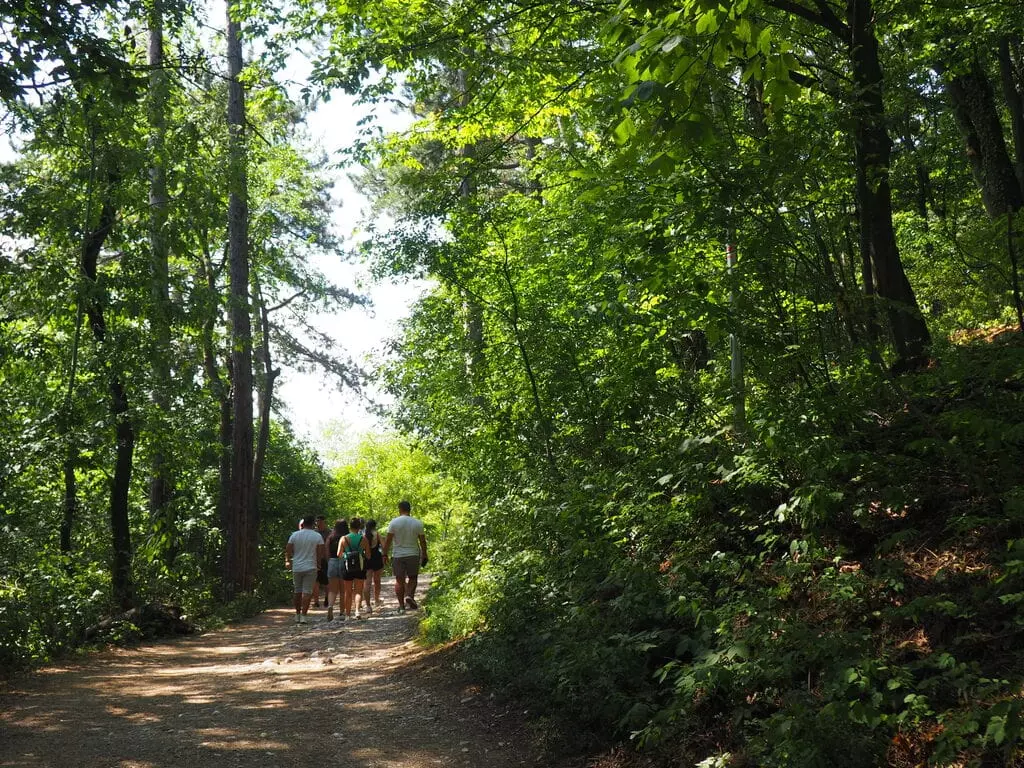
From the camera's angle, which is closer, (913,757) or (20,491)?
(913,757)

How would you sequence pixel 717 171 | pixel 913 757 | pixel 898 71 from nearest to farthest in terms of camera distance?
1. pixel 913 757
2. pixel 717 171
3. pixel 898 71

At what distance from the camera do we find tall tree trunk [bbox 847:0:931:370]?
6.77m

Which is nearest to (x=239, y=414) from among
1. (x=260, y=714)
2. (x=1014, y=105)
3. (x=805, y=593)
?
(x=260, y=714)

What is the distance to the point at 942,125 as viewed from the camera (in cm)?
1243

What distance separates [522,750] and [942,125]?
1105 centimetres

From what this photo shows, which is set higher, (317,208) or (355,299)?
(317,208)

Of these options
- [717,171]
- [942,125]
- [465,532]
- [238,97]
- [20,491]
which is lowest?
[465,532]

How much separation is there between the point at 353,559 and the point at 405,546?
4.25 feet

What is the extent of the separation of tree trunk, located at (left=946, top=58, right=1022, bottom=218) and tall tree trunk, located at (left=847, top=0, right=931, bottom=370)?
4.13 meters

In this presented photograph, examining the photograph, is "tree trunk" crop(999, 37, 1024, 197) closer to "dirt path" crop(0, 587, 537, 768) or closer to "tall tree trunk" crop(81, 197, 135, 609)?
"dirt path" crop(0, 587, 537, 768)

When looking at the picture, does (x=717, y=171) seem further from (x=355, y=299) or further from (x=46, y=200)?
(x=355, y=299)

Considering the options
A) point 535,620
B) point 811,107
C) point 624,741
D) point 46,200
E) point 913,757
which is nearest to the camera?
point 913,757

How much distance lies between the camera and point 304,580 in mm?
14250

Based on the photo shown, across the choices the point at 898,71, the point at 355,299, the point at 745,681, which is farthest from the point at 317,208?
the point at 745,681
